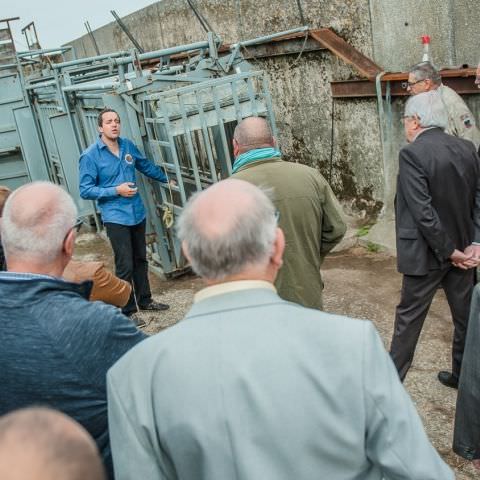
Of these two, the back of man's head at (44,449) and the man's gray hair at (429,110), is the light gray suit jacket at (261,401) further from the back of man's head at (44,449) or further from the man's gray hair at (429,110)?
the man's gray hair at (429,110)

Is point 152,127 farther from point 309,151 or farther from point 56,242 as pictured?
point 56,242

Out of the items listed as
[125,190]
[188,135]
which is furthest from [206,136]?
[125,190]

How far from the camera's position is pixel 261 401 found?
141 centimetres

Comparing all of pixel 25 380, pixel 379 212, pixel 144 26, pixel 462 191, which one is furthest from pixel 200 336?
pixel 144 26

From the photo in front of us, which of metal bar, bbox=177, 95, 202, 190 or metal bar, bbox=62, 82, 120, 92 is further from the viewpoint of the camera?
metal bar, bbox=62, 82, 120, 92

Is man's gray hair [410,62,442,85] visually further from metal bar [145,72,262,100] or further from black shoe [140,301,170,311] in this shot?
black shoe [140,301,170,311]

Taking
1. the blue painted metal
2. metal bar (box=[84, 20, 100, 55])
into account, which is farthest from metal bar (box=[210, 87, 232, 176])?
metal bar (box=[84, 20, 100, 55])

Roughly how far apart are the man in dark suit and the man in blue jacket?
2468 mm

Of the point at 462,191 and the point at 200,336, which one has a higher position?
the point at 200,336

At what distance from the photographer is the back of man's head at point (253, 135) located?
124 inches

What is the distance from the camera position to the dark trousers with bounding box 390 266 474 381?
340 cm

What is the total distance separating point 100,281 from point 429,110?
1925 mm

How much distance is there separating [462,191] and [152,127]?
3.11 meters

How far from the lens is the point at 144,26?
1069cm
